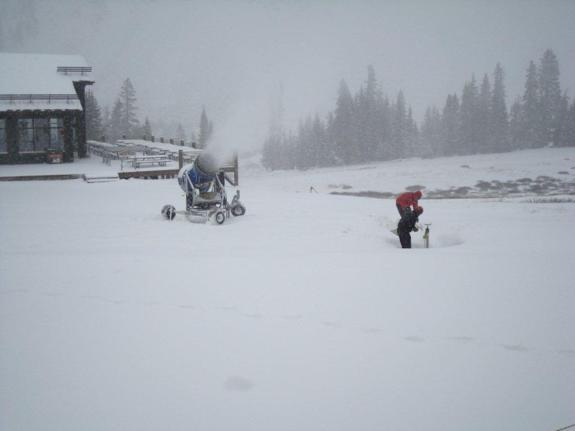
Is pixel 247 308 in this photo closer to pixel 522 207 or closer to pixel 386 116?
pixel 522 207

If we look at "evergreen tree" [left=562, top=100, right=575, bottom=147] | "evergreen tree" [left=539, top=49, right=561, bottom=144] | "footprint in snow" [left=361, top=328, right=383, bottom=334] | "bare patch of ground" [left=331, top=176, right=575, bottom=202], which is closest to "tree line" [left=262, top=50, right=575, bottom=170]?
"evergreen tree" [left=539, top=49, right=561, bottom=144]

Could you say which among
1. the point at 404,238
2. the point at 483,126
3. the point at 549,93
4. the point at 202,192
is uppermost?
the point at 549,93

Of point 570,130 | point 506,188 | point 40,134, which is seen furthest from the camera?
point 570,130

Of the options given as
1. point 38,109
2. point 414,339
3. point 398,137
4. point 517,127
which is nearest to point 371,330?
point 414,339

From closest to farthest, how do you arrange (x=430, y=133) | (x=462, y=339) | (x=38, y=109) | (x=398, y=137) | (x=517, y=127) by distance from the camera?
1. (x=462, y=339)
2. (x=38, y=109)
3. (x=517, y=127)
4. (x=398, y=137)
5. (x=430, y=133)

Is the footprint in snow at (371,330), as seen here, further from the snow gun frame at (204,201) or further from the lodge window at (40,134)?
the lodge window at (40,134)

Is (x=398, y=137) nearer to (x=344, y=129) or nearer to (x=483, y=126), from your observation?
(x=344, y=129)

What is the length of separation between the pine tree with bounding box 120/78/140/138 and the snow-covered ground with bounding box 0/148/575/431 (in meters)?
62.6

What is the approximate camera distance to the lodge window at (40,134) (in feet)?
103

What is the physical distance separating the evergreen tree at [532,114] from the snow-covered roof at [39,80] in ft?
214

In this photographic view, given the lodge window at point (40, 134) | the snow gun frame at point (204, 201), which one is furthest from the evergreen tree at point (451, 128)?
the snow gun frame at point (204, 201)

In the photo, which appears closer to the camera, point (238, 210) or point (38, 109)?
point (238, 210)

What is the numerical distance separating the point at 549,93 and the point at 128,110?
70.8m

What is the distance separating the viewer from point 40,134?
32.0 m
